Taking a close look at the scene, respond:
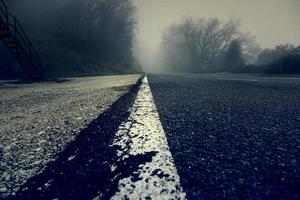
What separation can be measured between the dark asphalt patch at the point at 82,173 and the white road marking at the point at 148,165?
1.5 inches

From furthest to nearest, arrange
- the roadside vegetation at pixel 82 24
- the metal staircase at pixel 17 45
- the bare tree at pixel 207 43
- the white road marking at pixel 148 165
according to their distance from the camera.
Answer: the bare tree at pixel 207 43, the roadside vegetation at pixel 82 24, the metal staircase at pixel 17 45, the white road marking at pixel 148 165

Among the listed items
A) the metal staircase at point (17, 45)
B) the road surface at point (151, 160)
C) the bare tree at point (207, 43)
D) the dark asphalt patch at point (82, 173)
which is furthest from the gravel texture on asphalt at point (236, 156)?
the bare tree at point (207, 43)

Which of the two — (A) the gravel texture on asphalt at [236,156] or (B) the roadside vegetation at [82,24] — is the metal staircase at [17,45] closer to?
(A) the gravel texture on asphalt at [236,156]

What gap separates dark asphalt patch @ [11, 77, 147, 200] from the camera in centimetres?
79

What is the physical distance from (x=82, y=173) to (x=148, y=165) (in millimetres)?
292

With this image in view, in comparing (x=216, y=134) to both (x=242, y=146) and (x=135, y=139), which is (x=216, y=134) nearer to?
(x=242, y=146)

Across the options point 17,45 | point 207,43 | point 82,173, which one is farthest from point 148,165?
point 207,43

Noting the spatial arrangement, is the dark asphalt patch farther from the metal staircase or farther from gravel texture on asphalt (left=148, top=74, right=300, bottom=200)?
the metal staircase

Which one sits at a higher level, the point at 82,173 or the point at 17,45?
the point at 17,45

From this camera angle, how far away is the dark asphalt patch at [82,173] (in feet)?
2.58

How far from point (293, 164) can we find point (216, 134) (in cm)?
55

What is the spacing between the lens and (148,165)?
99 cm

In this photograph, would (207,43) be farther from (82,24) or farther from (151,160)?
(151,160)

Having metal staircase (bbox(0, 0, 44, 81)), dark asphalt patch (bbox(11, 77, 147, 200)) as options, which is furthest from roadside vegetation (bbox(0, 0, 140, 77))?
dark asphalt patch (bbox(11, 77, 147, 200))
